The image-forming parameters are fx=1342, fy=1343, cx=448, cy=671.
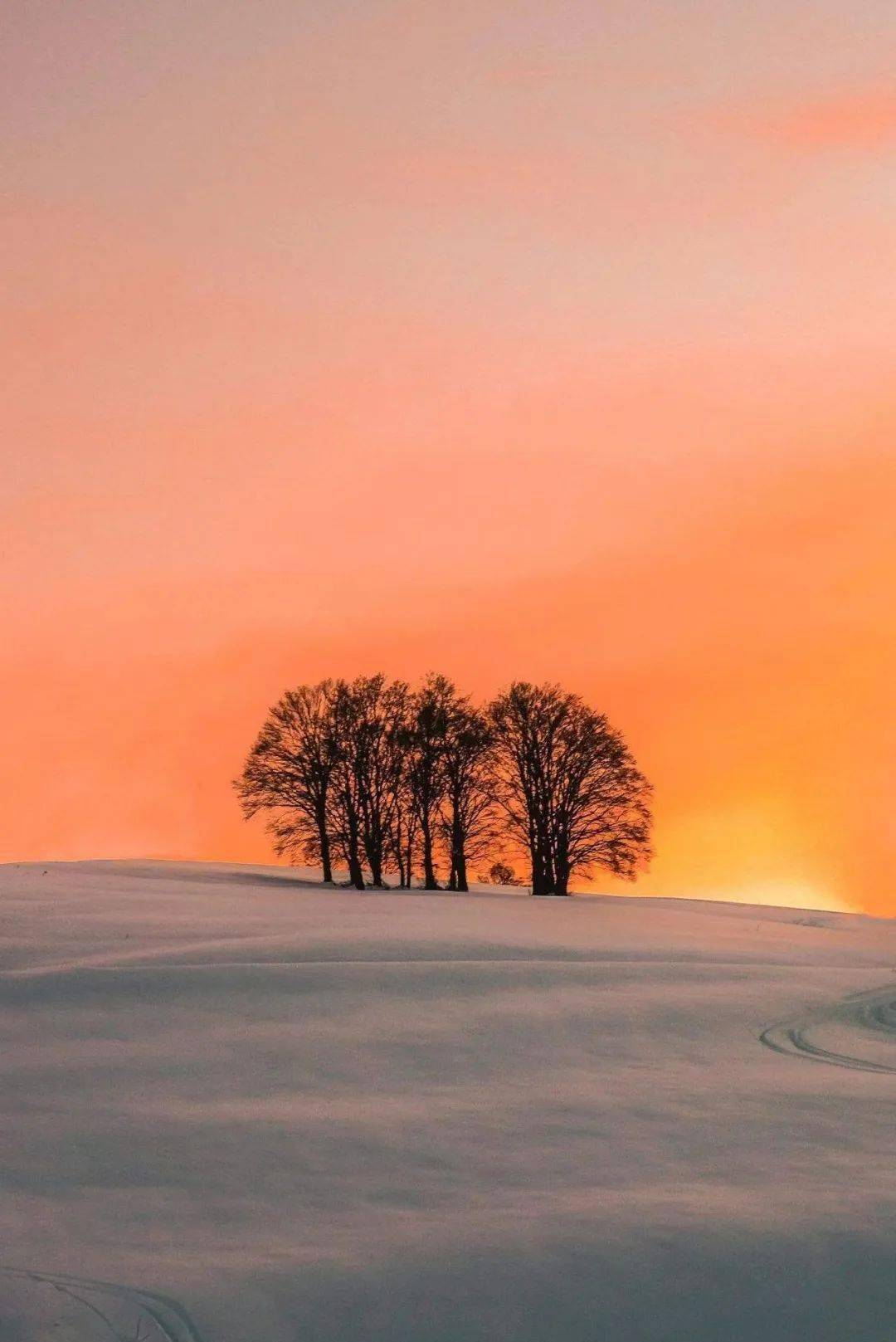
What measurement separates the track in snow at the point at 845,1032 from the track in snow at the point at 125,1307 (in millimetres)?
9482

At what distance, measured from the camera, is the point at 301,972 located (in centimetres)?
1942

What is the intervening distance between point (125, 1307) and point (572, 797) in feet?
140

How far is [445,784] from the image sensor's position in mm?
52281

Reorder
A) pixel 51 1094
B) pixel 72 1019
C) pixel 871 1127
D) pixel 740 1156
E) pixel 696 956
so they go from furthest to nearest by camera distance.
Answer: pixel 696 956
pixel 72 1019
pixel 51 1094
pixel 871 1127
pixel 740 1156

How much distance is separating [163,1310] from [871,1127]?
22.8 ft

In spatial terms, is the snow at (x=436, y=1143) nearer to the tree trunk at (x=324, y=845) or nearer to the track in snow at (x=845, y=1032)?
the track in snow at (x=845, y=1032)

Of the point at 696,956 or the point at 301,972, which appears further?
the point at 696,956

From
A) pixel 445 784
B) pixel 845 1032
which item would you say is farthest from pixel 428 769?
pixel 845 1032

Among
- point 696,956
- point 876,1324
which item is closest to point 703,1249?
point 876,1324

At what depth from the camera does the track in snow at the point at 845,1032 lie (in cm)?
1564

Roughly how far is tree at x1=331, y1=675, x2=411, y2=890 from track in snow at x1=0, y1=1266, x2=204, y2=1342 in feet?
145

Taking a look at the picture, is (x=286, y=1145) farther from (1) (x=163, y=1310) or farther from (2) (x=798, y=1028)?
(2) (x=798, y=1028)

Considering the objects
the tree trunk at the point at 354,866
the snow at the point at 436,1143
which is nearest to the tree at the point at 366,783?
the tree trunk at the point at 354,866

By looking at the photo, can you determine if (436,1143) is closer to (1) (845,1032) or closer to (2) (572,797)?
(1) (845,1032)
